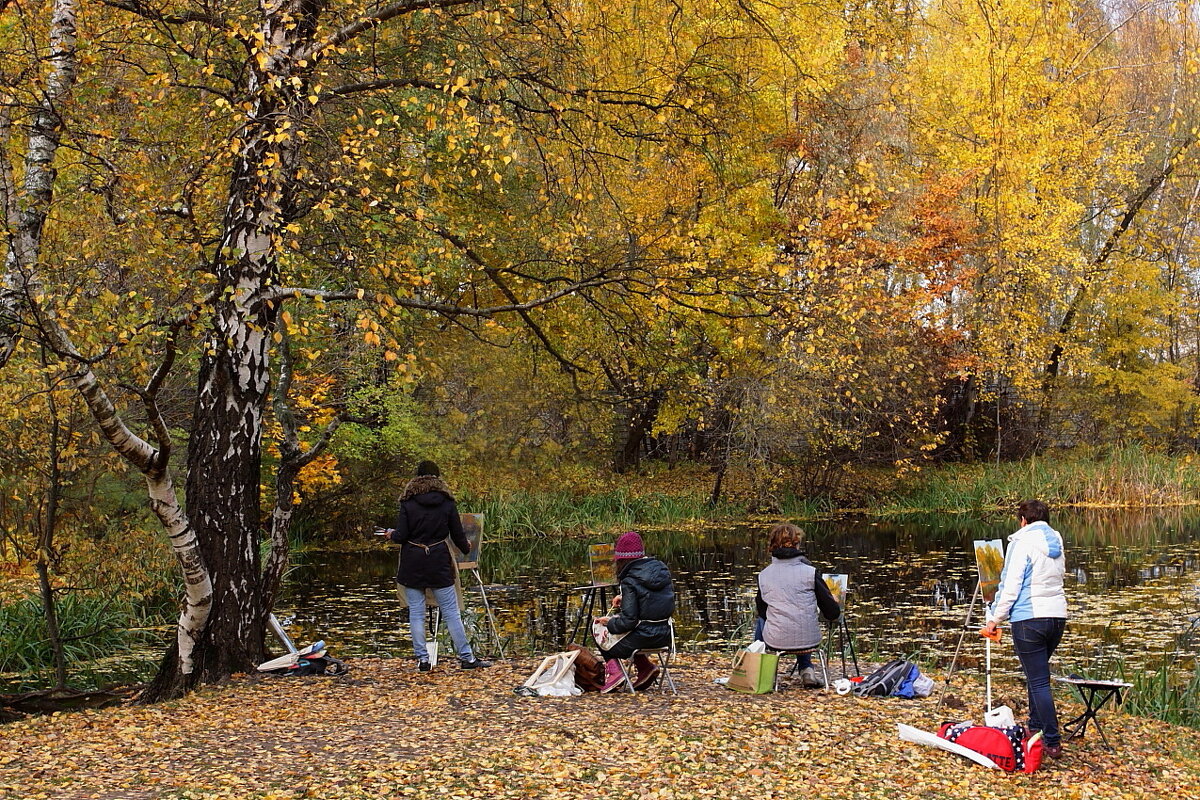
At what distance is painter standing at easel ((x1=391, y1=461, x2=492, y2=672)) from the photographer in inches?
318

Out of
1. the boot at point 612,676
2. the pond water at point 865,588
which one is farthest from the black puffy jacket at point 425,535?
the pond water at point 865,588

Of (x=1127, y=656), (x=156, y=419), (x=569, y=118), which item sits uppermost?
(x=569, y=118)

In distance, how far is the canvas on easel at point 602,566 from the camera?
8.81m

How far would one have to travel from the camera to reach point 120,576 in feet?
33.7

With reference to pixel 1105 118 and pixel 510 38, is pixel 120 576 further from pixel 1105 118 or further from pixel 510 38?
pixel 1105 118

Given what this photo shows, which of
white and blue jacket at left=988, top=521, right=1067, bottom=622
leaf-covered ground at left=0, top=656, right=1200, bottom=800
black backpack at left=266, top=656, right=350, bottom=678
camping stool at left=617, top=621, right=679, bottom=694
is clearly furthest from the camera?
black backpack at left=266, top=656, right=350, bottom=678

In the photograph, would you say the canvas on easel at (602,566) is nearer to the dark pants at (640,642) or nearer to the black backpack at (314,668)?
the dark pants at (640,642)

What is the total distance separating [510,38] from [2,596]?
645 centimetres

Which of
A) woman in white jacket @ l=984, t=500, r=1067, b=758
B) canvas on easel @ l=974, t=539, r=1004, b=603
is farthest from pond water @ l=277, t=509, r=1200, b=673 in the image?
woman in white jacket @ l=984, t=500, r=1067, b=758

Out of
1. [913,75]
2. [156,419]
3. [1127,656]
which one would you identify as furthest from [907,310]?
[156,419]

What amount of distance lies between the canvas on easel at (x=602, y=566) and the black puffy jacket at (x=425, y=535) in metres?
1.19

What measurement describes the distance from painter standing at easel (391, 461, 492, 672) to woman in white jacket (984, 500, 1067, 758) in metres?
3.88

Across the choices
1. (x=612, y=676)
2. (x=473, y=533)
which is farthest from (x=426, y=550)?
(x=612, y=676)

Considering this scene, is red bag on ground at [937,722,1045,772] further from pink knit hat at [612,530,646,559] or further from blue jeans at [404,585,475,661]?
blue jeans at [404,585,475,661]
